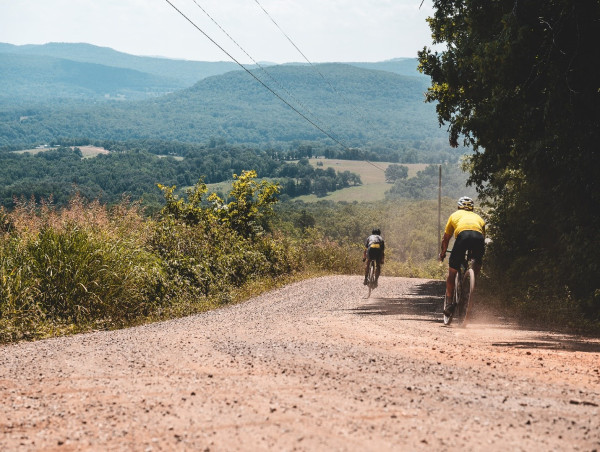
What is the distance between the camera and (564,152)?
37.7ft

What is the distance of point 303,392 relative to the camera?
15.6 feet

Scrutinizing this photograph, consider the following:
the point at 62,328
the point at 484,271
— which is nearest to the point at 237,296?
the point at 62,328

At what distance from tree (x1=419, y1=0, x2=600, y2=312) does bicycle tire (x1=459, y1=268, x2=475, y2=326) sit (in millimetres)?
3256

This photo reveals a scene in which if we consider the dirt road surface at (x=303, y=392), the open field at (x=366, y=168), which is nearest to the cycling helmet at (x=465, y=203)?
the dirt road surface at (x=303, y=392)

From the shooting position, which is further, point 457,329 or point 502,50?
point 502,50

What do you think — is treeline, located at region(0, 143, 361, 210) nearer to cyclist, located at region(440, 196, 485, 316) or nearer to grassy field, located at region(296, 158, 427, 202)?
grassy field, located at region(296, 158, 427, 202)

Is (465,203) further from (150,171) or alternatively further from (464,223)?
(150,171)

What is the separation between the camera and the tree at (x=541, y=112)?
419 inches

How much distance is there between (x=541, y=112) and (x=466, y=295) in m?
3.97

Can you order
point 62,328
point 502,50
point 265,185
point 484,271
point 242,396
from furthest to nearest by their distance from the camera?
1. point 265,185
2. point 484,271
3. point 502,50
4. point 62,328
5. point 242,396

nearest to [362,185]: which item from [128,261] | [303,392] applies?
[128,261]

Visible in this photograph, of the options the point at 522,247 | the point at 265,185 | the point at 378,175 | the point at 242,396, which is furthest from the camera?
the point at 378,175

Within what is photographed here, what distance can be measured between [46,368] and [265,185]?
1989cm

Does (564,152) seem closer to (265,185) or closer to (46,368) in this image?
(46,368)
